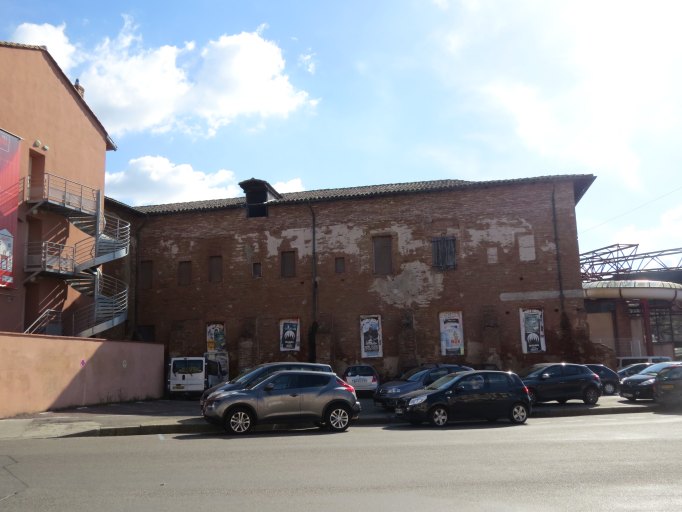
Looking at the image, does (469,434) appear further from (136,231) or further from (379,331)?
(136,231)

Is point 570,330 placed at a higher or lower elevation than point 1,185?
lower

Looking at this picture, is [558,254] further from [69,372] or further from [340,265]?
[69,372]

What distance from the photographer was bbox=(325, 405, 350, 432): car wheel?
14188mm

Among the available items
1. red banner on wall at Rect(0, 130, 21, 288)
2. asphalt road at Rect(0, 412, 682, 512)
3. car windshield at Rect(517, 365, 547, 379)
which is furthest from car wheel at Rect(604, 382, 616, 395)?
red banner on wall at Rect(0, 130, 21, 288)

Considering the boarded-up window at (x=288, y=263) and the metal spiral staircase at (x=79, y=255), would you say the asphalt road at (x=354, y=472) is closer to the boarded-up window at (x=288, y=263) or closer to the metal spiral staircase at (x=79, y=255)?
the metal spiral staircase at (x=79, y=255)

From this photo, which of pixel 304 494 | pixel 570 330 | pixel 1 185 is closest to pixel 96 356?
pixel 1 185

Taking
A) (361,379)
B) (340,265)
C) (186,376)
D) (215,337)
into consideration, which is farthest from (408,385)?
(215,337)

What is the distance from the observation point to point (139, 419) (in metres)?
16.5

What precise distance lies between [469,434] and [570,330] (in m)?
18.2

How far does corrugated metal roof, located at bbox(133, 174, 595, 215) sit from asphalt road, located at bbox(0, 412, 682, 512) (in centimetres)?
1937

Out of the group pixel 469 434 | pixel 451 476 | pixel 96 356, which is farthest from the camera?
pixel 96 356

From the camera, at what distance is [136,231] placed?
35188 millimetres

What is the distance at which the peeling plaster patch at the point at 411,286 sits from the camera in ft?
102

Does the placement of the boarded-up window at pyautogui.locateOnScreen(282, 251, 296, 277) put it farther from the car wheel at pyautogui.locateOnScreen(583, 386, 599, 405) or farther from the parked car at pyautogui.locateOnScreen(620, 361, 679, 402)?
the parked car at pyautogui.locateOnScreen(620, 361, 679, 402)
